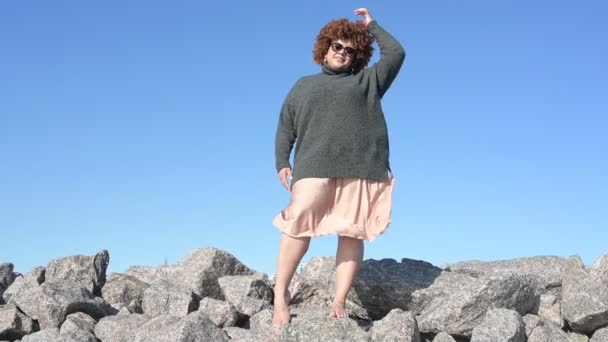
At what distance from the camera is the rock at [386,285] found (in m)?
7.63

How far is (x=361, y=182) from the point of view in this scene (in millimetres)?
6449

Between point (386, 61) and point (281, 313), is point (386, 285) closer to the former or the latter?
point (281, 313)

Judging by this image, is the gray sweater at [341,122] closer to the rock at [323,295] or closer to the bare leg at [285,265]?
the bare leg at [285,265]

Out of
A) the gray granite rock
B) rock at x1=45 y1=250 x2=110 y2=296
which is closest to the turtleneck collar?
the gray granite rock

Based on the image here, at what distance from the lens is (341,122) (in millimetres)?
6418

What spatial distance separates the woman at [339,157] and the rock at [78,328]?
204cm

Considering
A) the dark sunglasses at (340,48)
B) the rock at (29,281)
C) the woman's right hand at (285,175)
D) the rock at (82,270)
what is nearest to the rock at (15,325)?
the rock at (29,281)

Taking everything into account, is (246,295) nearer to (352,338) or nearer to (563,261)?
(352,338)

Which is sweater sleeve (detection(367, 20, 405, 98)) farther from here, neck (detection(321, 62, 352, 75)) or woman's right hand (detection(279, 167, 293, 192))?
woman's right hand (detection(279, 167, 293, 192))

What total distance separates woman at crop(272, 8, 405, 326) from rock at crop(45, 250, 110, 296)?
136 inches

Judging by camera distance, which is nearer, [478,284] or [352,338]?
[352,338]

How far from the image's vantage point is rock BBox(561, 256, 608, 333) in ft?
23.2

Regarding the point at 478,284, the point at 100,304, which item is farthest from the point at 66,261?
the point at 478,284

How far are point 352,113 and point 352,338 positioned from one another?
1934 mm
